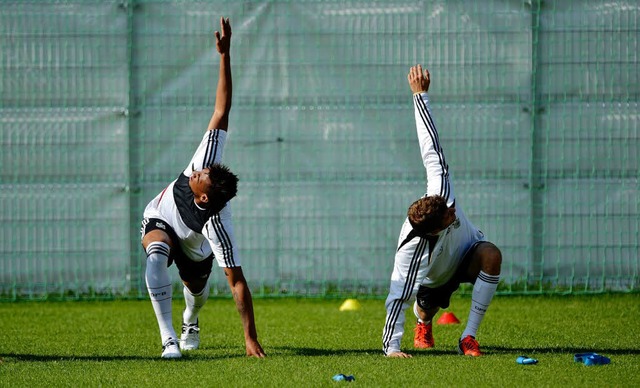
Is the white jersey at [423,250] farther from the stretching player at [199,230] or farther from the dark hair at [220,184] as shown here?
the dark hair at [220,184]

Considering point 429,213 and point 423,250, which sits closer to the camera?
point 429,213

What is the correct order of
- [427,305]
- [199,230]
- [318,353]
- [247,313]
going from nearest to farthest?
[247,313] → [199,230] → [318,353] → [427,305]

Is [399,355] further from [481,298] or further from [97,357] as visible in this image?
[97,357]

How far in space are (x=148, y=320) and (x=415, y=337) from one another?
3.04m

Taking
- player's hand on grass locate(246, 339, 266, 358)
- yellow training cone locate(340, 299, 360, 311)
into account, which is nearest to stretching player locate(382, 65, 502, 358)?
player's hand on grass locate(246, 339, 266, 358)

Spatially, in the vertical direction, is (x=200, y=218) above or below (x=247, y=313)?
above

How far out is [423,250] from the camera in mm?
7410

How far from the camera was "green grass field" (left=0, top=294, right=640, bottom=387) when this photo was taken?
21.3 feet

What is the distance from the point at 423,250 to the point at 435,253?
11cm

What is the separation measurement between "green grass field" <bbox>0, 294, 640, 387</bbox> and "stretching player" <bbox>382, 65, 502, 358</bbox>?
31 centimetres

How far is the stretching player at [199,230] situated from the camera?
7.38m

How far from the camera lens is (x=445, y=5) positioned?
11.8 metres

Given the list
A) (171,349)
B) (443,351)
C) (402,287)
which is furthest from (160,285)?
(443,351)

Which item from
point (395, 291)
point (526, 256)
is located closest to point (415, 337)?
point (395, 291)
